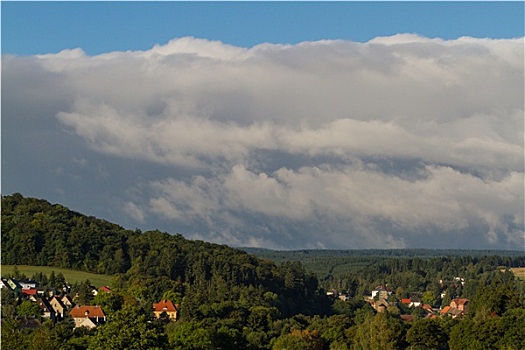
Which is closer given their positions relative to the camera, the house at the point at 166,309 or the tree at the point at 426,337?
the tree at the point at 426,337

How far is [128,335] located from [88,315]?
62.3m

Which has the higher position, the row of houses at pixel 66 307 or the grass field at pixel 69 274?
the grass field at pixel 69 274

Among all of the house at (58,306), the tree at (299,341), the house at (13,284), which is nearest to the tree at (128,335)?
the tree at (299,341)

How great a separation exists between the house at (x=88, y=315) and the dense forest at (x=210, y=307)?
514cm

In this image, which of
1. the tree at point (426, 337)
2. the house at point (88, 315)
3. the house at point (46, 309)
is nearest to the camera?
the tree at point (426, 337)

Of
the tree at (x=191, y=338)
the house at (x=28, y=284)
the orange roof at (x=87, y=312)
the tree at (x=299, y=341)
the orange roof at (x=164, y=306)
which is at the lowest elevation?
the tree at (x=299, y=341)

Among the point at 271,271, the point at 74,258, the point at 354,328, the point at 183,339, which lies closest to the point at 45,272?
the point at 74,258

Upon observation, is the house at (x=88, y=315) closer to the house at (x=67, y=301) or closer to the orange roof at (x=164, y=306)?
the house at (x=67, y=301)

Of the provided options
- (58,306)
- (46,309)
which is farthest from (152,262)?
(46,309)

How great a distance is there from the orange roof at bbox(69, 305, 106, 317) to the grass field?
29.8 meters

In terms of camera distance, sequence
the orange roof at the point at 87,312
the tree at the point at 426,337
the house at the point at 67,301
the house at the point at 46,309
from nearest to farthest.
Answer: the tree at the point at 426,337 < the orange roof at the point at 87,312 < the house at the point at 46,309 < the house at the point at 67,301

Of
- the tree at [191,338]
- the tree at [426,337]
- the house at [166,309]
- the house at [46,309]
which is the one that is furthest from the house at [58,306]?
the tree at [426,337]

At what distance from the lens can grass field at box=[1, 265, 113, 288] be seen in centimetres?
16850

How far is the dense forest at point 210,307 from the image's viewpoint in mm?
91238
